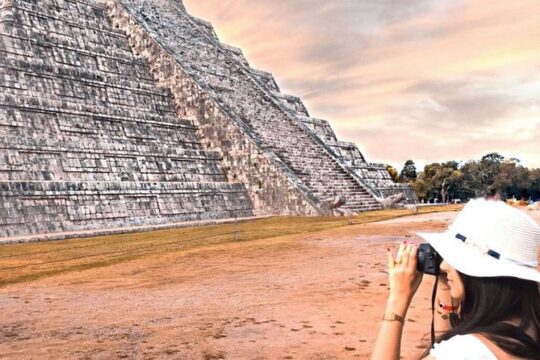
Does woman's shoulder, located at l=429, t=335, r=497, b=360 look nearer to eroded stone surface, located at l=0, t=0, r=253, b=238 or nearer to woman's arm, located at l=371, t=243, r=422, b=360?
woman's arm, located at l=371, t=243, r=422, b=360

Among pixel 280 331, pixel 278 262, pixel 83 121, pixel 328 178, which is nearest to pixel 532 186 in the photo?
pixel 328 178

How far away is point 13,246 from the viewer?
1438cm

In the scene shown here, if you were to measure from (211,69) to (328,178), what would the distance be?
900 centimetres

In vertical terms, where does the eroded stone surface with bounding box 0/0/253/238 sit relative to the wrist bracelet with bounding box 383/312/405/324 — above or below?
above

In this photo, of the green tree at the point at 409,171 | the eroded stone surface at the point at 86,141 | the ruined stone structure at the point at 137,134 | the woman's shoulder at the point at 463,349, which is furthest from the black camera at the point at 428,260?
the green tree at the point at 409,171

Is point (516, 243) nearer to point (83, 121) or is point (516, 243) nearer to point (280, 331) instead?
point (280, 331)

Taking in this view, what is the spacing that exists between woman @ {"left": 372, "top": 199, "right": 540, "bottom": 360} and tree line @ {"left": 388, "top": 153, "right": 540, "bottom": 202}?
2321 inches

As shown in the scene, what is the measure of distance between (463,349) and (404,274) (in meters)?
0.36

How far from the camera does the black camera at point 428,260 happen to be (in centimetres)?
204

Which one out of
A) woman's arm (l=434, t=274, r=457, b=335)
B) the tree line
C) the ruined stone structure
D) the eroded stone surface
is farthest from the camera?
the tree line

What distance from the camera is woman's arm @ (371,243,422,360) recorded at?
6.83 feet

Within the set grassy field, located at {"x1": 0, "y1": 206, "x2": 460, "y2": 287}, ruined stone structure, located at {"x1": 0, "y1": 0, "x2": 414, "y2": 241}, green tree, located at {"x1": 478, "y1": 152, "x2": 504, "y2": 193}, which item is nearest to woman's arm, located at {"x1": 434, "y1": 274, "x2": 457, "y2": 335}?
grassy field, located at {"x1": 0, "y1": 206, "x2": 460, "y2": 287}

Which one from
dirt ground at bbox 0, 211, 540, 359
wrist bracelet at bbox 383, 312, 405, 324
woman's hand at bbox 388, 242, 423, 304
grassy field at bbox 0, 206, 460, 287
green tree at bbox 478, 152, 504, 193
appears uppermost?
green tree at bbox 478, 152, 504, 193

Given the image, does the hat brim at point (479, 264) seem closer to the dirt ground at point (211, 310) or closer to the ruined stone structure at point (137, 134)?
the dirt ground at point (211, 310)
